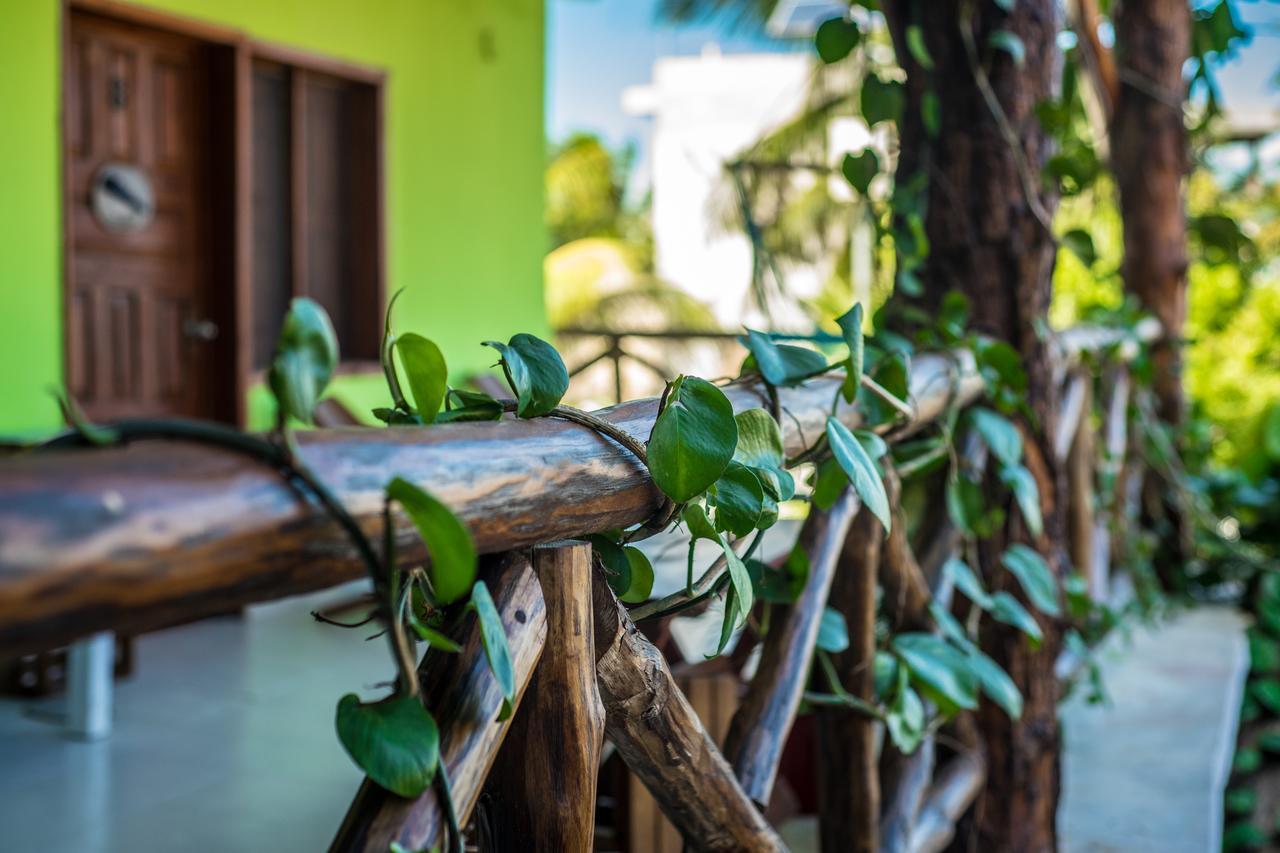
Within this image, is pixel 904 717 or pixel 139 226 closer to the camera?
pixel 904 717

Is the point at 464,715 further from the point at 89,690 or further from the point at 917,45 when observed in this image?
the point at 89,690

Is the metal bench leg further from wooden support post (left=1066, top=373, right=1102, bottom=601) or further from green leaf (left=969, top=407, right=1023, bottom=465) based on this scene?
wooden support post (left=1066, top=373, right=1102, bottom=601)

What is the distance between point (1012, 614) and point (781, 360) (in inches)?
34.7

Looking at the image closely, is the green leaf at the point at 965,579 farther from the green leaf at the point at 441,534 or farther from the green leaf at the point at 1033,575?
the green leaf at the point at 441,534

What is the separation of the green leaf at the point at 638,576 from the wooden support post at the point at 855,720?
2.08ft

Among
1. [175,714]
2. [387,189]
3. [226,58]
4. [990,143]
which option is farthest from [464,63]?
[990,143]

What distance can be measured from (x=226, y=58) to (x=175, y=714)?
247 centimetres

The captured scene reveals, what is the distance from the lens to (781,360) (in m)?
1.22

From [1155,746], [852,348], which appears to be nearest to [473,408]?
[852,348]

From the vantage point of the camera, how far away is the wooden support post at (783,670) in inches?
51.4

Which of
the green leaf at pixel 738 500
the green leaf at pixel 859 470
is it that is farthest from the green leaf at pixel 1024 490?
the green leaf at pixel 738 500

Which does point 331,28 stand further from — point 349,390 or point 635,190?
point 635,190

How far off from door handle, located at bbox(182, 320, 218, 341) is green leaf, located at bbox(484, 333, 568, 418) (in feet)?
13.2

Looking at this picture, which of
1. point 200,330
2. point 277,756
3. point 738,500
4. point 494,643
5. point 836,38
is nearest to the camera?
point 494,643
